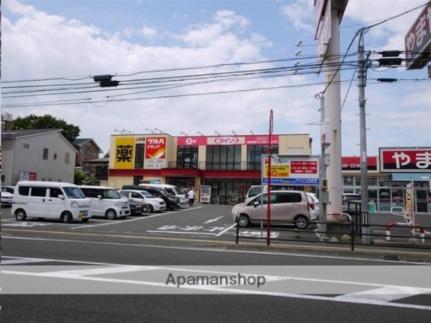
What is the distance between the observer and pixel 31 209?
19.3 metres

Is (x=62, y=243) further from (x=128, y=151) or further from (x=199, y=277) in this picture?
(x=128, y=151)

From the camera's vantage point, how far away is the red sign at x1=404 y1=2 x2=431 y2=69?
12.9 meters

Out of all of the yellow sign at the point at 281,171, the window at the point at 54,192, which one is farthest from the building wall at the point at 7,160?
the yellow sign at the point at 281,171

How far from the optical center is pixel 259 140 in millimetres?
42594

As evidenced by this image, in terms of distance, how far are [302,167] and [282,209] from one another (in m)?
2.35

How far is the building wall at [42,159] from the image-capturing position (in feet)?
118

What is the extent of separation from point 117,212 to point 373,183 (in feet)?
78.8

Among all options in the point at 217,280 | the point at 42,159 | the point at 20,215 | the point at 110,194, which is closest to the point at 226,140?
the point at 42,159

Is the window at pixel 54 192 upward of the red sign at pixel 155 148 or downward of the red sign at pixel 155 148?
downward

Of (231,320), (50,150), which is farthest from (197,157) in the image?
(231,320)

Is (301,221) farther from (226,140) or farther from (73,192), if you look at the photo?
(226,140)

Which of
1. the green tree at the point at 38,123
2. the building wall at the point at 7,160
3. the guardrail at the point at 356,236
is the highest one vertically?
the green tree at the point at 38,123

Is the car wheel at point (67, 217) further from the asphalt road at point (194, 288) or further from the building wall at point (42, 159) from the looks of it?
the building wall at point (42, 159)

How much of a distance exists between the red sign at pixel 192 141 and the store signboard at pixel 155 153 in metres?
2.43
